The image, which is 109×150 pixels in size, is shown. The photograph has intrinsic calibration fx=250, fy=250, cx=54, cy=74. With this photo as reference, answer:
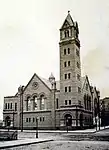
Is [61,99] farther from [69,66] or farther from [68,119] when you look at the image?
[69,66]

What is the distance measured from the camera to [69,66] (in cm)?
4559

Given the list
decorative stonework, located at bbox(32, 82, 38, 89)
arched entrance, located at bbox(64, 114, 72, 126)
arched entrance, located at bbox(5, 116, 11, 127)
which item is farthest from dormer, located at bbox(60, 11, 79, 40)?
arched entrance, located at bbox(5, 116, 11, 127)

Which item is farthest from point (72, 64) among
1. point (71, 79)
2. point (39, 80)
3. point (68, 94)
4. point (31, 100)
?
point (31, 100)

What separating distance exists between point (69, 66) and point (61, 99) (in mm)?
6178

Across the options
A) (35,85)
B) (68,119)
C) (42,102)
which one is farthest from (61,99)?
(35,85)

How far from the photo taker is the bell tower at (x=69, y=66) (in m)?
44.4

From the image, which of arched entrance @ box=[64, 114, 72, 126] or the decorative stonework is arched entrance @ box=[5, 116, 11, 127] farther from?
arched entrance @ box=[64, 114, 72, 126]

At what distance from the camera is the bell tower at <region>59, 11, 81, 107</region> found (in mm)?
44406

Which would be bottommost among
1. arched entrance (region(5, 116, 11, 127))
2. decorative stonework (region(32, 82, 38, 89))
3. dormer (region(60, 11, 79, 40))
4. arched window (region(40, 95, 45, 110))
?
arched entrance (region(5, 116, 11, 127))

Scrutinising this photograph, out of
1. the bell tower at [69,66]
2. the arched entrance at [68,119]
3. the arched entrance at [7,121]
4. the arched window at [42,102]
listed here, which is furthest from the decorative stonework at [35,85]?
the arched entrance at [68,119]

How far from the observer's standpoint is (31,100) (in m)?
50.4

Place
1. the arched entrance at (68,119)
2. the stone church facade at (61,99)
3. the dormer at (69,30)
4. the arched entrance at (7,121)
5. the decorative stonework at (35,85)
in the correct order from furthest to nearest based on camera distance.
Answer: the arched entrance at (7,121) → the decorative stonework at (35,85) → the dormer at (69,30) → the stone church facade at (61,99) → the arched entrance at (68,119)

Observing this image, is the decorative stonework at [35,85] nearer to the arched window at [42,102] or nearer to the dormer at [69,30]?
the arched window at [42,102]

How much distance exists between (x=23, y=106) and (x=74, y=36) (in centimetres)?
1749
